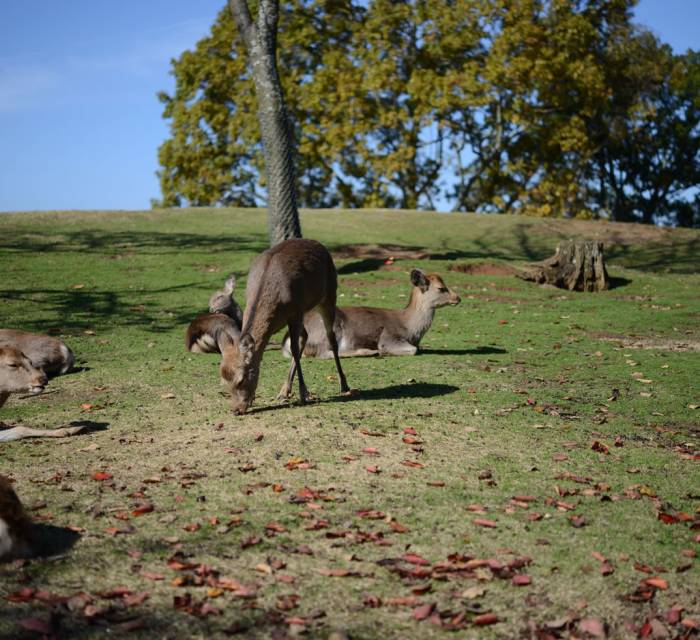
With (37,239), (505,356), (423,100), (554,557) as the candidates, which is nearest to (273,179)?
(37,239)

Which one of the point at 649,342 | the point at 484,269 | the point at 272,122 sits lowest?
the point at 649,342

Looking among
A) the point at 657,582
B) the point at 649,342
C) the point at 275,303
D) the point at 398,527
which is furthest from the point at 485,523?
the point at 649,342

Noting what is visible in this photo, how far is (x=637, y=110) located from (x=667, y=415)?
32966 mm

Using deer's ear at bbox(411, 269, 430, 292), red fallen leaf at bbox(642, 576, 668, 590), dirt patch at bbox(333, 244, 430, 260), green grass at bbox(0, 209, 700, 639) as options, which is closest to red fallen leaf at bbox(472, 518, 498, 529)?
green grass at bbox(0, 209, 700, 639)

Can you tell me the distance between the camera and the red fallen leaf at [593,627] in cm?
417

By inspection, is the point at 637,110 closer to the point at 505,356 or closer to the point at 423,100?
the point at 423,100

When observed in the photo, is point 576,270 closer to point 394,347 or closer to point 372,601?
point 394,347

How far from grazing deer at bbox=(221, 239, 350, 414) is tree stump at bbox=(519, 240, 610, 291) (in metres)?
10.6

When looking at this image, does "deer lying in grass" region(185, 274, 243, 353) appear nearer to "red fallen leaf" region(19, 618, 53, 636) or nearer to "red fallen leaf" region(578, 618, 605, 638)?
"red fallen leaf" region(19, 618, 53, 636)

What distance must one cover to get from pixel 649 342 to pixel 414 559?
29.8ft

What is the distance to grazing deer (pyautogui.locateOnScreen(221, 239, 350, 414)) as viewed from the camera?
7.80 meters

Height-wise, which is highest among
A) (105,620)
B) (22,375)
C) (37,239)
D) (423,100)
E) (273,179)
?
(423,100)

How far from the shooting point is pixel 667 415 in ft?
28.0

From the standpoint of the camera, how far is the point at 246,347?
301 inches
